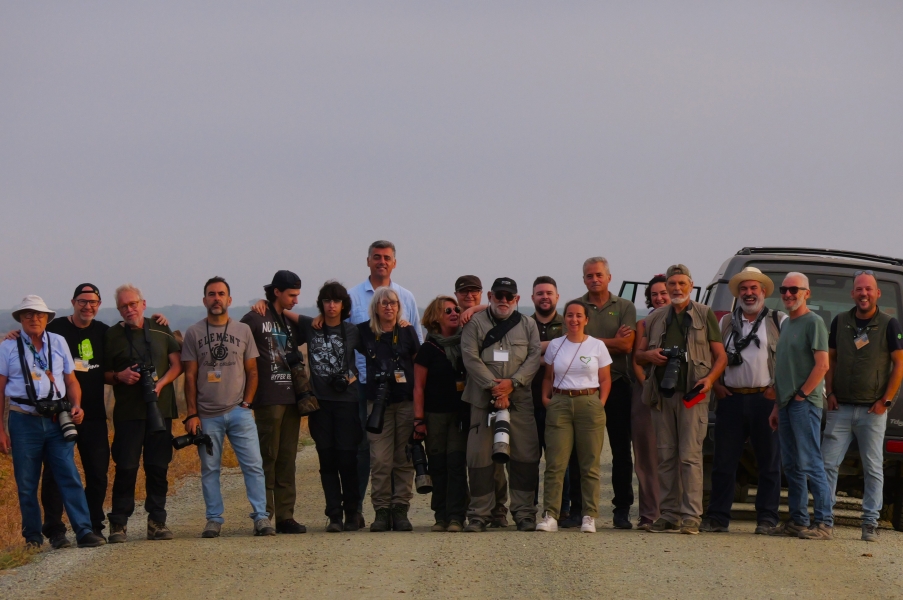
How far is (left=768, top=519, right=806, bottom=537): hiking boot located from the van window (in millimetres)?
2162

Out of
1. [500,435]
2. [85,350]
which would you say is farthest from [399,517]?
[85,350]

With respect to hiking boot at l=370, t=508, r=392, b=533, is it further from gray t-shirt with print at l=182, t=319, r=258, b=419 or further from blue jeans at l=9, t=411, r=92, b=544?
blue jeans at l=9, t=411, r=92, b=544

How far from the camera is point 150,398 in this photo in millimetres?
9250

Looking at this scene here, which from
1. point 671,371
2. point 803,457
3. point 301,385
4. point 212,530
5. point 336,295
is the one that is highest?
point 336,295

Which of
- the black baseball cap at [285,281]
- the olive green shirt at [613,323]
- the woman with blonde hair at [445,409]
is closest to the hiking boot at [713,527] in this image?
the olive green shirt at [613,323]

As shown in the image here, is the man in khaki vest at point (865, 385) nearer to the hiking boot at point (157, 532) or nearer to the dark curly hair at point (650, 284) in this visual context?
the dark curly hair at point (650, 284)

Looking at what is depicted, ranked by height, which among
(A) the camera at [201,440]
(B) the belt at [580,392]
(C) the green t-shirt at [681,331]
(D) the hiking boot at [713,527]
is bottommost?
(D) the hiking boot at [713,527]

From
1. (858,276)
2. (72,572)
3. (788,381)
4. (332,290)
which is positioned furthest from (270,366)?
(858,276)

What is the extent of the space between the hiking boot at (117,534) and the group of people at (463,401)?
0.01 metres

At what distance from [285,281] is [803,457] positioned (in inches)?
182

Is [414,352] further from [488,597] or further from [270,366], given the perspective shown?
[488,597]

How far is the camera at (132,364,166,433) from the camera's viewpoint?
9.23 metres

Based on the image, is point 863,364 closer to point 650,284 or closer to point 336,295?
point 650,284

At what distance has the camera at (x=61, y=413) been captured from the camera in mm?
8898
